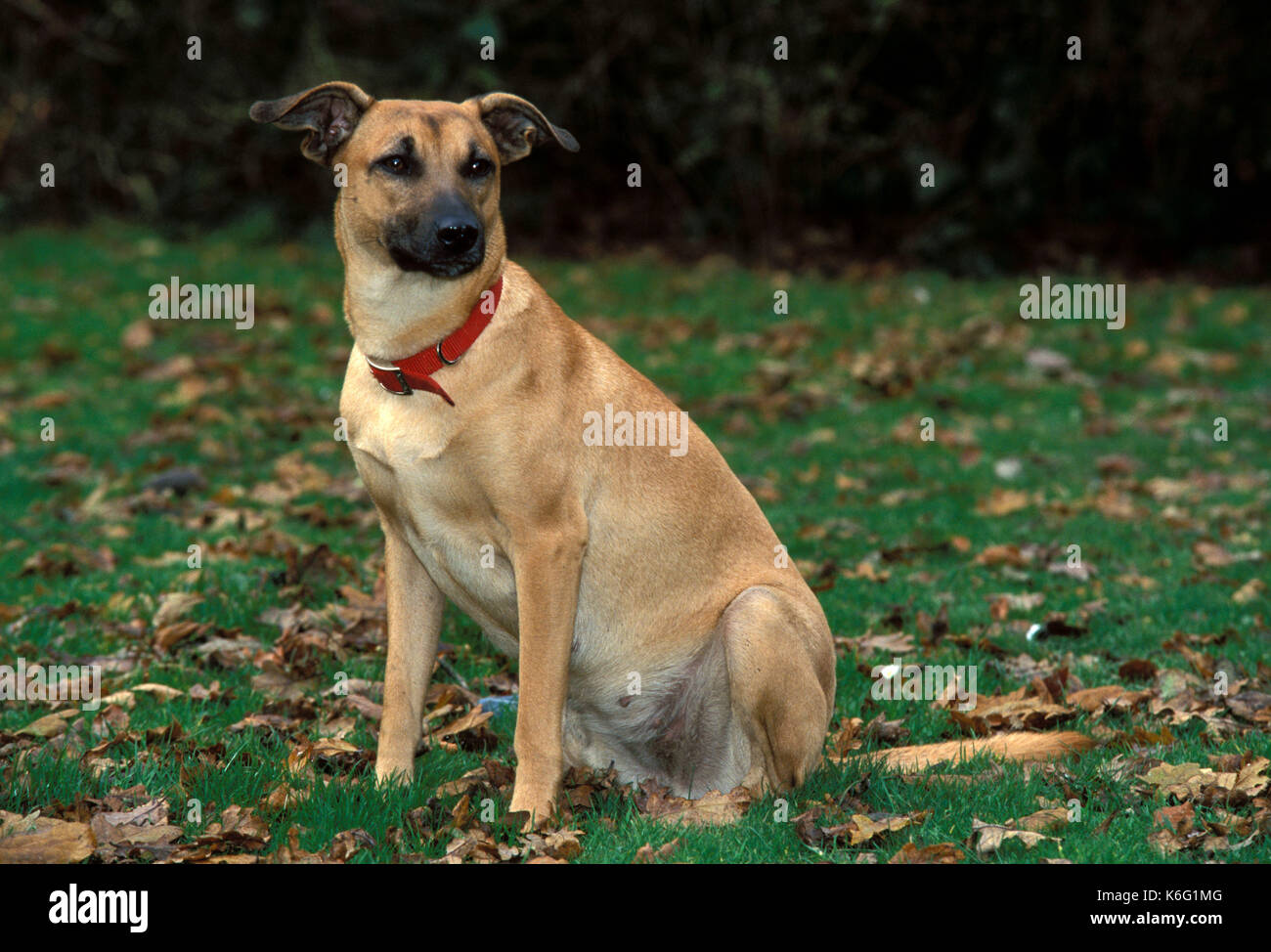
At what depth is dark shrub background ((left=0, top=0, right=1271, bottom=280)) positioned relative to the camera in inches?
635

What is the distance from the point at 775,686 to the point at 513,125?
2187mm

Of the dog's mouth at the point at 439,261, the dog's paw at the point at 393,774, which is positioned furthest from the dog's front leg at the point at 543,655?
the dog's mouth at the point at 439,261

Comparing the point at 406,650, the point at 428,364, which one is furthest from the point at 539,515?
the point at 406,650

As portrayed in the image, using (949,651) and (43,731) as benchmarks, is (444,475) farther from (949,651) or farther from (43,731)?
(949,651)

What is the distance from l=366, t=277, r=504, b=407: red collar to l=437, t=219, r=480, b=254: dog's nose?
249 mm

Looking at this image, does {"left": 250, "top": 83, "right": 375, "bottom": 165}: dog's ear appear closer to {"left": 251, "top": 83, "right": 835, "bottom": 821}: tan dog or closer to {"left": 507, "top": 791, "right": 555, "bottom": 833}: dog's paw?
{"left": 251, "top": 83, "right": 835, "bottom": 821}: tan dog

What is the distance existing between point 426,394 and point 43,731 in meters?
1.86

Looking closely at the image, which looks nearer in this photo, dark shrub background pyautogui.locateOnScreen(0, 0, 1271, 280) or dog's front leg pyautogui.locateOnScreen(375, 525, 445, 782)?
dog's front leg pyautogui.locateOnScreen(375, 525, 445, 782)

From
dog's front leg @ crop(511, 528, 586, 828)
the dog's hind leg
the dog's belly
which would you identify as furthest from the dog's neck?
the dog's hind leg

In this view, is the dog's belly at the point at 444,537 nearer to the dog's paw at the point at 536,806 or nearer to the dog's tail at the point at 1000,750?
the dog's paw at the point at 536,806

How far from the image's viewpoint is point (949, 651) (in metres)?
5.78

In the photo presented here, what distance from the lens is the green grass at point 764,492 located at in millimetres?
4254

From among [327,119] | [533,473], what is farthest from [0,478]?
[533,473]
